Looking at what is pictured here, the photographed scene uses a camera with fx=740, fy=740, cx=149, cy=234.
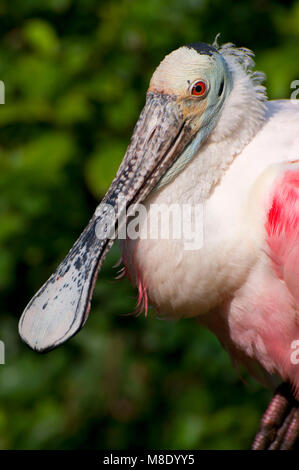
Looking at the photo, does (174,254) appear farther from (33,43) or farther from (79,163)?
(33,43)

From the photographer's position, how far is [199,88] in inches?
73.1

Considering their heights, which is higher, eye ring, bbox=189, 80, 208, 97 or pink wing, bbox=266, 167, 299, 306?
eye ring, bbox=189, 80, 208, 97

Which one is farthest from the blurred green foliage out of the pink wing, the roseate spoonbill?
the pink wing

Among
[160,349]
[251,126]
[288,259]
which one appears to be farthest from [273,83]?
[160,349]

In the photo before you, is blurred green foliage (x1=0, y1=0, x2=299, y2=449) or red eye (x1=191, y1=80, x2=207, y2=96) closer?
red eye (x1=191, y1=80, x2=207, y2=96)

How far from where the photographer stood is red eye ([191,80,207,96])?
1.85 meters

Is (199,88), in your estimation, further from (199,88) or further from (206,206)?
(206,206)

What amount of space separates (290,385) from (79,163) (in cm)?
128

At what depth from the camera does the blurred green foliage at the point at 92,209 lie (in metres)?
2.78

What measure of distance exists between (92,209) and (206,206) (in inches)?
54.2

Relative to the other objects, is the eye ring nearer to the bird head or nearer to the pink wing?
the bird head

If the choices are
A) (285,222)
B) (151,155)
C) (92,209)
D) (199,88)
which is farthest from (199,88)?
(92,209)

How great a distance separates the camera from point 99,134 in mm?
2912

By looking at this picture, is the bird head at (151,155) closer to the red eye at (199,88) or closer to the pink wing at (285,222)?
the red eye at (199,88)
